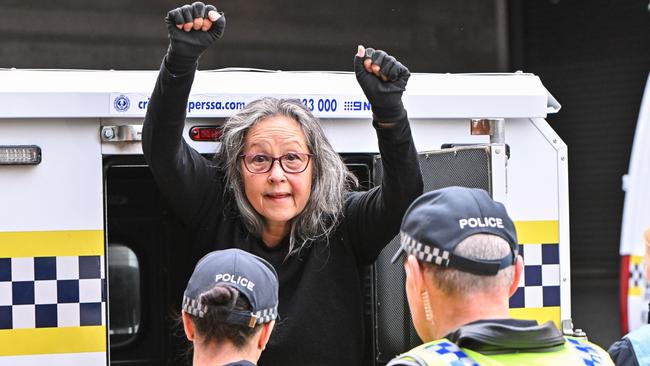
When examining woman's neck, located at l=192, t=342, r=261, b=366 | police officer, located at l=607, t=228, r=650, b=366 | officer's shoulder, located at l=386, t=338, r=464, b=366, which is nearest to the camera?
officer's shoulder, located at l=386, t=338, r=464, b=366

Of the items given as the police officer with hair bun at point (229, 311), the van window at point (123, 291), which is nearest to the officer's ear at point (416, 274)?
the police officer with hair bun at point (229, 311)

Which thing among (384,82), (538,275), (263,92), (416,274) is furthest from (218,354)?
(538,275)

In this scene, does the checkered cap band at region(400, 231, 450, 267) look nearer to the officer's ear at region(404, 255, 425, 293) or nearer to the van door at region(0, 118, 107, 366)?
the officer's ear at region(404, 255, 425, 293)

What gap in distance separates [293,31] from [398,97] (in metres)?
3.60

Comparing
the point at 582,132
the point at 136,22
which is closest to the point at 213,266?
the point at 136,22

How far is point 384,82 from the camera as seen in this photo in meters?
3.26

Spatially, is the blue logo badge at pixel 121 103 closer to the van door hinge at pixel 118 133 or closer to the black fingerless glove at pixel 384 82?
the van door hinge at pixel 118 133

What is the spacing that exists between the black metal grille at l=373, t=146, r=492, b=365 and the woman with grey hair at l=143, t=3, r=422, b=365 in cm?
26

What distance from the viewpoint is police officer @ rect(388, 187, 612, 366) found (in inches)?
77.7

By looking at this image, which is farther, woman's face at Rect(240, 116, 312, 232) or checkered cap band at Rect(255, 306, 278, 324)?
woman's face at Rect(240, 116, 312, 232)

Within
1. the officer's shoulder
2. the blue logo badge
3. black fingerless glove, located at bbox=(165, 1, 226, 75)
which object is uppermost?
black fingerless glove, located at bbox=(165, 1, 226, 75)

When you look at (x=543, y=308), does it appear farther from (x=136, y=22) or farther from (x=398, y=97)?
(x=136, y=22)

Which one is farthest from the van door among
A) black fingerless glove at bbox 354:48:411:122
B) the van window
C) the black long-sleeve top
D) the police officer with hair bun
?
the police officer with hair bun

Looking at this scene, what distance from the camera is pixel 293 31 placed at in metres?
6.80
